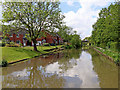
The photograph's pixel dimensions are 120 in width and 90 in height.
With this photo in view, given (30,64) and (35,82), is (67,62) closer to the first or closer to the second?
(30,64)

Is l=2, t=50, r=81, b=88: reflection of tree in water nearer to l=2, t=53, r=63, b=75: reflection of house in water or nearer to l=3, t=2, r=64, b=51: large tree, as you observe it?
l=2, t=53, r=63, b=75: reflection of house in water

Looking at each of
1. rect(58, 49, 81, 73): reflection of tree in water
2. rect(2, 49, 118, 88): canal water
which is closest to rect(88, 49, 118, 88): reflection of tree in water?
rect(2, 49, 118, 88): canal water

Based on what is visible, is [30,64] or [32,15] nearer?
[30,64]

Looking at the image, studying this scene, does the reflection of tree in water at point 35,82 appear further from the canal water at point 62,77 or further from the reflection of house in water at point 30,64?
the reflection of house in water at point 30,64

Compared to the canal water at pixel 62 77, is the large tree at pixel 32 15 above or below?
above

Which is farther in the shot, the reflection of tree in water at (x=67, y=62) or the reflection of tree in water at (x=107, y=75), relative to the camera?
the reflection of tree in water at (x=67, y=62)

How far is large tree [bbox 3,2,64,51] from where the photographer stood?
21.8 meters

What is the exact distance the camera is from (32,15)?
22.5 metres

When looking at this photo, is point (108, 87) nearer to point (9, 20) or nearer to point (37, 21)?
point (37, 21)

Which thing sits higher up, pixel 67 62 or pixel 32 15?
pixel 32 15

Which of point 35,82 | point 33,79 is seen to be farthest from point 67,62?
point 35,82

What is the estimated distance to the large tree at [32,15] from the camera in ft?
71.4

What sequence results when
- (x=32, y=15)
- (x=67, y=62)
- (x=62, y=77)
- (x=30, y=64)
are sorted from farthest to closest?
1. (x=32, y=15)
2. (x=67, y=62)
3. (x=30, y=64)
4. (x=62, y=77)

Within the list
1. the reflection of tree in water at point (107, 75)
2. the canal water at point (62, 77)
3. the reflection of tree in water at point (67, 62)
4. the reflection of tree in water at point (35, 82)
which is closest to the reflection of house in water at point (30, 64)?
the canal water at point (62, 77)
